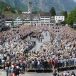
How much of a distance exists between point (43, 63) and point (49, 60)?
1.79 ft

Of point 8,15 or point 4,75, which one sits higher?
point 8,15

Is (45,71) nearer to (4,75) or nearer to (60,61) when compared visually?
(60,61)

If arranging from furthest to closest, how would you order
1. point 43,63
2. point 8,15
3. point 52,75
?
point 8,15, point 43,63, point 52,75

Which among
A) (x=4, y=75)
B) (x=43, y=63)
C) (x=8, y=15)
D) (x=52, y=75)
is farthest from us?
(x=8, y=15)

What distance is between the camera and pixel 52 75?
30.7 m

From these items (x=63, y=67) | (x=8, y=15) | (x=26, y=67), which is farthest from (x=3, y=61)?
(x=8, y=15)

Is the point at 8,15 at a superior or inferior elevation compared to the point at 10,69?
superior

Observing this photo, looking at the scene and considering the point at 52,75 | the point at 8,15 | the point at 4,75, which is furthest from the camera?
the point at 8,15

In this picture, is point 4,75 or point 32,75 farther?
point 32,75

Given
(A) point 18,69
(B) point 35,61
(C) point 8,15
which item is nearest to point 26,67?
(B) point 35,61

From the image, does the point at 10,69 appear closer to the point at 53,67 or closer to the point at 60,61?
the point at 53,67

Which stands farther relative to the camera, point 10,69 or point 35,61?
point 35,61

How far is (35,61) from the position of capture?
1299 inches

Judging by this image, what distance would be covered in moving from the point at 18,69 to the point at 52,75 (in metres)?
2.85
